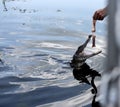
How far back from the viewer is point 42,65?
10.2 m

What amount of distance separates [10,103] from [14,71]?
285cm

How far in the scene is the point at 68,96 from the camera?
7.35 meters

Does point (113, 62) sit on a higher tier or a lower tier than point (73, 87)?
higher

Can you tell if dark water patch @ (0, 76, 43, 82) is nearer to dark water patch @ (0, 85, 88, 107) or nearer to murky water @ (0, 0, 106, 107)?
murky water @ (0, 0, 106, 107)

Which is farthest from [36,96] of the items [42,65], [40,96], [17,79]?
[42,65]

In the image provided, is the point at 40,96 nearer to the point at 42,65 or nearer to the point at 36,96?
the point at 36,96

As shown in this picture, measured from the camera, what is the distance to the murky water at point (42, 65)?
7081 millimetres

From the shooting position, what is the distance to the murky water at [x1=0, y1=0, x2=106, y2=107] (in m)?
7.08

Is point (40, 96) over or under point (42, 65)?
over

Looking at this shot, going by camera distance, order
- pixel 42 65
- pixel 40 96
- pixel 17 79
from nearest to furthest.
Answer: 1. pixel 40 96
2. pixel 17 79
3. pixel 42 65

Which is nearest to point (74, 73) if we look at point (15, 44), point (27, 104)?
point (27, 104)

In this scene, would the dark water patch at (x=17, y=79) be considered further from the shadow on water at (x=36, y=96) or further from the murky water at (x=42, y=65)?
the shadow on water at (x=36, y=96)

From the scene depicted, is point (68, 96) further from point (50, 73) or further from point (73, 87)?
point (50, 73)

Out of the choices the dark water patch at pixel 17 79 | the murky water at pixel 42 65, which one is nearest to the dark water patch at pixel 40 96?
the murky water at pixel 42 65
